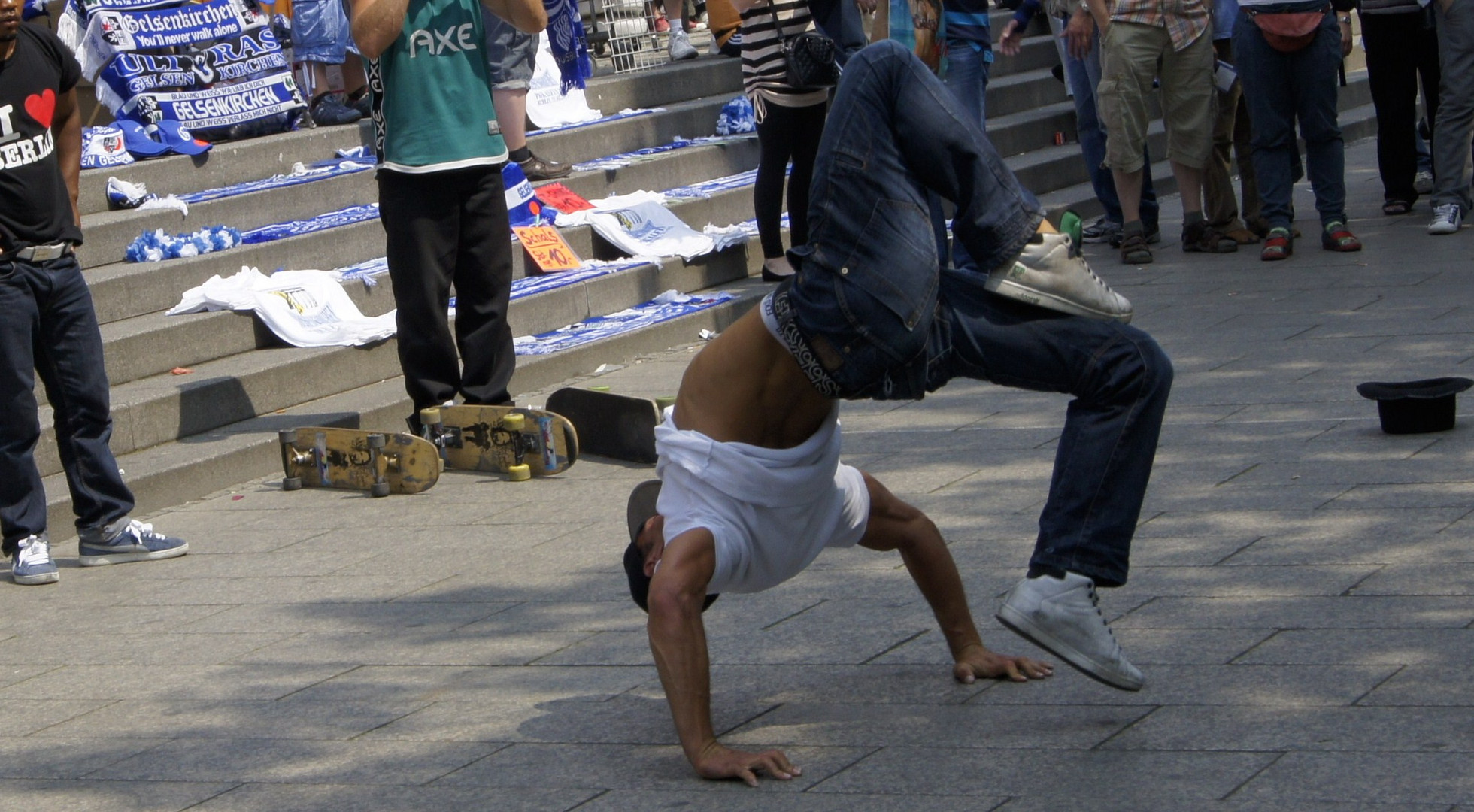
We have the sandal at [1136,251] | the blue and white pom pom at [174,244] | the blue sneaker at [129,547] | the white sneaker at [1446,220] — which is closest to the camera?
the blue sneaker at [129,547]

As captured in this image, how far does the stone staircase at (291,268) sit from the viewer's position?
7.12 m

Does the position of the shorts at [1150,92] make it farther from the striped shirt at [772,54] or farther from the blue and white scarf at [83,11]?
the blue and white scarf at [83,11]

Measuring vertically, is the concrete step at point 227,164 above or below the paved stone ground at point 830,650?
above

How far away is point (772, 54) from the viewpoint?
912 cm

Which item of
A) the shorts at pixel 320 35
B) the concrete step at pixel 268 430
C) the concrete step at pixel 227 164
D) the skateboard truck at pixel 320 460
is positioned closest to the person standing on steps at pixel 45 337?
the concrete step at pixel 268 430

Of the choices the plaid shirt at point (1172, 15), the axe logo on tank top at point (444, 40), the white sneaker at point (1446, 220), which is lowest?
the white sneaker at point (1446, 220)

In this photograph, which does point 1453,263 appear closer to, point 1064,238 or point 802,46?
point 802,46

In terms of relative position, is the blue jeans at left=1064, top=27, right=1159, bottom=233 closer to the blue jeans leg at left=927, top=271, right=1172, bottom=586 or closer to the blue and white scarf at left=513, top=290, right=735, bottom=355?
the blue and white scarf at left=513, top=290, right=735, bottom=355

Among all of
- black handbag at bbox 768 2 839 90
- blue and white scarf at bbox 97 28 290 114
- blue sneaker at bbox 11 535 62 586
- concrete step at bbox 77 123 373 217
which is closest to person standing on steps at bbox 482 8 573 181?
concrete step at bbox 77 123 373 217

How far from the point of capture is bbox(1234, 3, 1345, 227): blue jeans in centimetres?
925

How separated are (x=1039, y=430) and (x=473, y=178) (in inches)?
96.0

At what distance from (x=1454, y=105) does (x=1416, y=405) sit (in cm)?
461

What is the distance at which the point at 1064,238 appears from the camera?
3520 mm

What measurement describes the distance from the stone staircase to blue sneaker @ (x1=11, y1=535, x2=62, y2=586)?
50 cm
